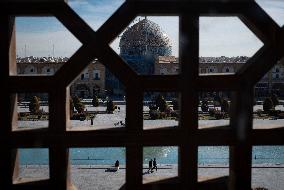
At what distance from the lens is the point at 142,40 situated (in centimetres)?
5562

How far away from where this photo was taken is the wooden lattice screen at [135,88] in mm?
4289

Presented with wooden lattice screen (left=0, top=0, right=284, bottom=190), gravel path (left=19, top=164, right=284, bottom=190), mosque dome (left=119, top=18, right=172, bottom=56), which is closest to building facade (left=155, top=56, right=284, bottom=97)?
mosque dome (left=119, top=18, right=172, bottom=56)

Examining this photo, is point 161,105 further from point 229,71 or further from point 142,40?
point 142,40

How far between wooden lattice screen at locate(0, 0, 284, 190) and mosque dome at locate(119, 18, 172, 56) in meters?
50.7

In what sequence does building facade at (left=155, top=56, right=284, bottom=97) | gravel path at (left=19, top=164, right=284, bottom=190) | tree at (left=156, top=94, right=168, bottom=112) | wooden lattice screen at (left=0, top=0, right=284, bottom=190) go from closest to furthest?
wooden lattice screen at (left=0, top=0, right=284, bottom=190)
gravel path at (left=19, top=164, right=284, bottom=190)
tree at (left=156, top=94, right=168, bottom=112)
building facade at (left=155, top=56, right=284, bottom=97)

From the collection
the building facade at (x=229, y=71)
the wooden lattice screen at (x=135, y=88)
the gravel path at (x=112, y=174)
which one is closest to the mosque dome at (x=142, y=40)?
the building facade at (x=229, y=71)

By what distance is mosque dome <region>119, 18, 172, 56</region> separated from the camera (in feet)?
181

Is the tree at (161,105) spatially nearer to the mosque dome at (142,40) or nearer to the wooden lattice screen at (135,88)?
the mosque dome at (142,40)

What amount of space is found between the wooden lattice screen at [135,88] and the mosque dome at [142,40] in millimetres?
50668

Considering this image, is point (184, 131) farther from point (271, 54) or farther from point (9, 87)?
point (9, 87)

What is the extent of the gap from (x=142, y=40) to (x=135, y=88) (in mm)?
51888

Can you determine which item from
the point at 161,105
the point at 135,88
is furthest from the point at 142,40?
the point at 135,88

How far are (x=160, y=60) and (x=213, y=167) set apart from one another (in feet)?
125

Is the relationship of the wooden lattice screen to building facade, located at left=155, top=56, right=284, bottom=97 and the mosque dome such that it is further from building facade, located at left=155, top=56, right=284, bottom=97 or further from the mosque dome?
the mosque dome
